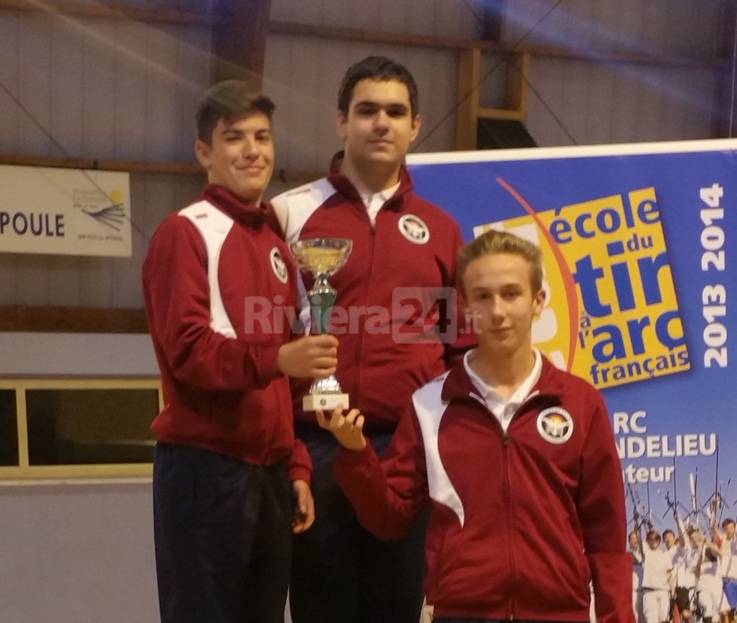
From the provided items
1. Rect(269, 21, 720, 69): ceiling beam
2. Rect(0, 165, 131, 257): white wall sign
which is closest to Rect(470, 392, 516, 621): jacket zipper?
Rect(0, 165, 131, 257): white wall sign

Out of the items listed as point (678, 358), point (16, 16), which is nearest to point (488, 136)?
point (16, 16)

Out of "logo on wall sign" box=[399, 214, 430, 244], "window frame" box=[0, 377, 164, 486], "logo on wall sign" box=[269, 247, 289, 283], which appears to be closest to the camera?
"logo on wall sign" box=[269, 247, 289, 283]

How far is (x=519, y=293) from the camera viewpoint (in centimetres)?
204

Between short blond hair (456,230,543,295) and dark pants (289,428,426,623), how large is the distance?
0.42 m

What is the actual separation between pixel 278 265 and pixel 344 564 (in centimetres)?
58

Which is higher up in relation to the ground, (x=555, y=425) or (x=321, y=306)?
(x=321, y=306)

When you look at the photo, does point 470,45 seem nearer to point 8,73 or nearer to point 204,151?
point 8,73

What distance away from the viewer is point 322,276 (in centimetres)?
216

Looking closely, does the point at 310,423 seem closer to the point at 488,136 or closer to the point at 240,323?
the point at 240,323

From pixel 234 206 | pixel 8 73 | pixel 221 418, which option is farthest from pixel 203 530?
pixel 8 73

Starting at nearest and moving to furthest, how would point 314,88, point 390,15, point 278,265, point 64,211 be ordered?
point 278,265
point 64,211
point 314,88
point 390,15

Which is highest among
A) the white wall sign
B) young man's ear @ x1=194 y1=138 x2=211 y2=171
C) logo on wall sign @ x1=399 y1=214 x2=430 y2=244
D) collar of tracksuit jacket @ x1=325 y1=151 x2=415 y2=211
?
the white wall sign

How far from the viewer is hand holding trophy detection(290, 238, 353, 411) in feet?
6.72

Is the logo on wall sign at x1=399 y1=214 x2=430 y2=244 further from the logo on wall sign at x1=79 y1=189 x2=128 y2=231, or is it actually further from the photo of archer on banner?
the logo on wall sign at x1=79 y1=189 x2=128 y2=231
